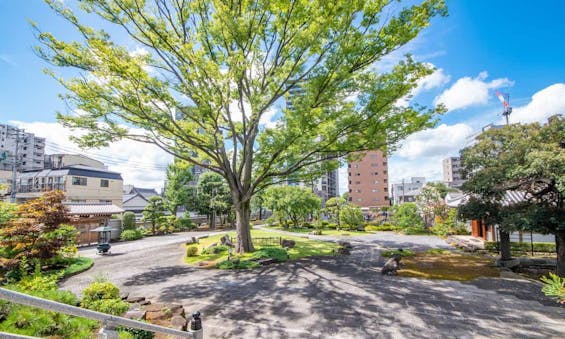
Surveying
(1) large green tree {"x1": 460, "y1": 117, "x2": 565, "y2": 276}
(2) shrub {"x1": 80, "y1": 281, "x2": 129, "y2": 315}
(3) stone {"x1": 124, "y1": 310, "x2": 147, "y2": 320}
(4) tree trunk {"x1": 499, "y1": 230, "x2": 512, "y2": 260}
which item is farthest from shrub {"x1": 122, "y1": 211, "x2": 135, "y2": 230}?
(4) tree trunk {"x1": 499, "y1": 230, "x2": 512, "y2": 260}

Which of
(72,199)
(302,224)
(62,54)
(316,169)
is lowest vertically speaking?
(302,224)

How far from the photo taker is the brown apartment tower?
57719mm

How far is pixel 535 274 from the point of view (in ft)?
35.0

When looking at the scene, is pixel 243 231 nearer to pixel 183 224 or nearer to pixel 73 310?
pixel 73 310

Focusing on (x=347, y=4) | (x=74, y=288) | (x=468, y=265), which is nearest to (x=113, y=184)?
(x=74, y=288)

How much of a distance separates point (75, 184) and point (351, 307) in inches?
1413

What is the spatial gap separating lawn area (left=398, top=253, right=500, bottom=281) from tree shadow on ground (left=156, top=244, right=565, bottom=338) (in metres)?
1.17

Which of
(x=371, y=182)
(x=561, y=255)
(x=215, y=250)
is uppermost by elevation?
(x=371, y=182)

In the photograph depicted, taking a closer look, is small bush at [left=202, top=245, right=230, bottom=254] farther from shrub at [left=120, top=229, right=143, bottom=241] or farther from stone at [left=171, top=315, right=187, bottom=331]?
shrub at [left=120, top=229, right=143, bottom=241]

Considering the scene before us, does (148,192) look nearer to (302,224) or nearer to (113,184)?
(113,184)

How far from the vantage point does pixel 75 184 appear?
1202 inches

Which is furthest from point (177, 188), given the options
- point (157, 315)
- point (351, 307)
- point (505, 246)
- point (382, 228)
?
point (505, 246)

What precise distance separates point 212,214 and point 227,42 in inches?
1103

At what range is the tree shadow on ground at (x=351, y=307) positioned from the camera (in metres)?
5.83
